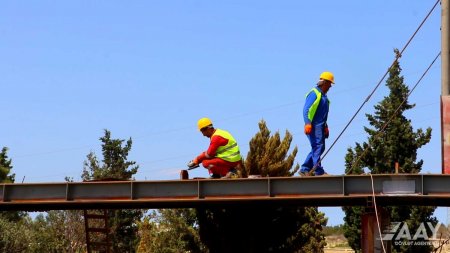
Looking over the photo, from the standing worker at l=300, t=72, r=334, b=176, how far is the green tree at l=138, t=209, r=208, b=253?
23.0 meters

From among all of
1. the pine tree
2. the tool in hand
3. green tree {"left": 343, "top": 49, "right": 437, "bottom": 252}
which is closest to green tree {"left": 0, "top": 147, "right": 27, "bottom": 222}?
the pine tree

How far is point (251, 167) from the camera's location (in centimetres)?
3703

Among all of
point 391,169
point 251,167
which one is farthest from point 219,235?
point 391,169

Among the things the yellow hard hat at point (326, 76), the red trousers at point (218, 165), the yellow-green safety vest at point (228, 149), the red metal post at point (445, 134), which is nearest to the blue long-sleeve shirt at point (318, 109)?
the yellow hard hat at point (326, 76)

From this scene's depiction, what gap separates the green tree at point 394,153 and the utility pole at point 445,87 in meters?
22.4

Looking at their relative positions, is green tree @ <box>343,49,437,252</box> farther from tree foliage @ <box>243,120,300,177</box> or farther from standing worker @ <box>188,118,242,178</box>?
standing worker @ <box>188,118,242,178</box>

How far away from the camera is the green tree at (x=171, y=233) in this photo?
41906 millimetres

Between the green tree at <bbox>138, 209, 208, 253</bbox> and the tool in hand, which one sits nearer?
the tool in hand

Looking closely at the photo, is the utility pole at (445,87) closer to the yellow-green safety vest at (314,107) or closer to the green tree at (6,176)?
the yellow-green safety vest at (314,107)

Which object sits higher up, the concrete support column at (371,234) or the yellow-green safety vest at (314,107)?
the yellow-green safety vest at (314,107)

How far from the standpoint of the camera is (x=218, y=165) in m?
19.4

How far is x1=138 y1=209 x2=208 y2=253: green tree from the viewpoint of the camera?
41906mm

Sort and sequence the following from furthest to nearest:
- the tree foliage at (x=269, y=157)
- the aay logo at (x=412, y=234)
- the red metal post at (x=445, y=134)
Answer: the aay logo at (x=412, y=234)
the tree foliage at (x=269, y=157)
the red metal post at (x=445, y=134)

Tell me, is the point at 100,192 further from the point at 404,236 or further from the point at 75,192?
the point at 404,236
